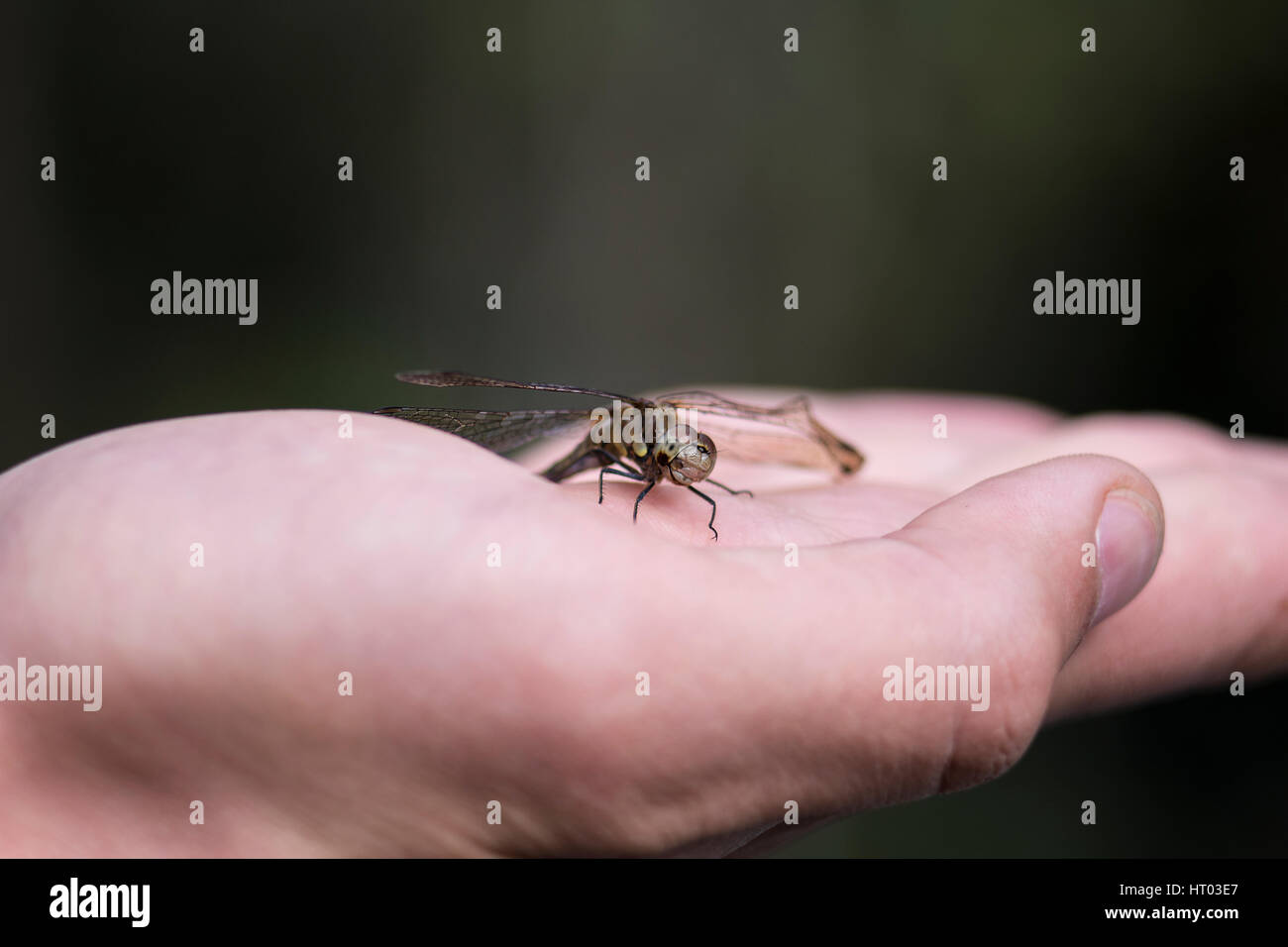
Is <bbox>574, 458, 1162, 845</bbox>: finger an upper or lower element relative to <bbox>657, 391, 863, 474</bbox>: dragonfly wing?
lower

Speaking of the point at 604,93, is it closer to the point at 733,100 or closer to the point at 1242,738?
the point at 733,100

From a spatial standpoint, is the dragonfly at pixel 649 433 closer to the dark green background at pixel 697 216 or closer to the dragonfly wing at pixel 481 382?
the dragonfly wing at pixel 481 382

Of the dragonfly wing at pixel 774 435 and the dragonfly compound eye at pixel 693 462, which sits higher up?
the dragonfly wing at pixel 774 435

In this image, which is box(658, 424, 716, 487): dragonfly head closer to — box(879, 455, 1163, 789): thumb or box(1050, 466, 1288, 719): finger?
box(879, 455, 1163, 789): thumb

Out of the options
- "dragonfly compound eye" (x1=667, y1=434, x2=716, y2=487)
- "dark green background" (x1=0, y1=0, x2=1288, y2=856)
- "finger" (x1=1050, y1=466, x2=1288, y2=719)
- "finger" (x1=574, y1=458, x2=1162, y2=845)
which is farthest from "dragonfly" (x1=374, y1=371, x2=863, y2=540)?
"dark green background" (x1=0, y1=0, x2=1288, y2=856)

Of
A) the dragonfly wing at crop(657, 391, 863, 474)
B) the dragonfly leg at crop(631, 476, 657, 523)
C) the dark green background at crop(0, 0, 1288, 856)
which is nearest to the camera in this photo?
the dragonfly leg at crop(631, 476, 657, 523)

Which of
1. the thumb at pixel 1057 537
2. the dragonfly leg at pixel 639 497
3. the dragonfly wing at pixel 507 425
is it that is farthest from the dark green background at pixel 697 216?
A: the thumb at pixel 1057 537
